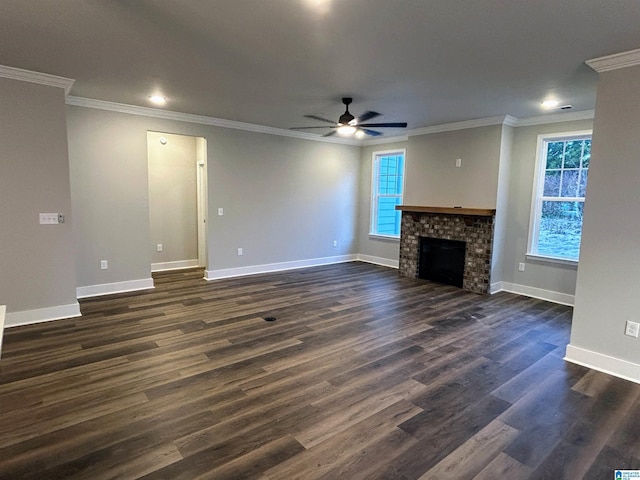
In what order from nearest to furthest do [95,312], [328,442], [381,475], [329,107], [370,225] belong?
[381,475], [328,442], [95,312], [329,107], [370,225]

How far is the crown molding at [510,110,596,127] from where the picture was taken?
15.3 ft

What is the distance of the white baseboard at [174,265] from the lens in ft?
21.9

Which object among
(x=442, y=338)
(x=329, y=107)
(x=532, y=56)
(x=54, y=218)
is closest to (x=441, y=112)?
(x=329, y=107)

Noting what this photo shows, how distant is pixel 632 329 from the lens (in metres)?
2.88

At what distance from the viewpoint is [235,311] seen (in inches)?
173

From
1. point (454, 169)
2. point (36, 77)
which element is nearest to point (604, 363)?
point (454, 169)

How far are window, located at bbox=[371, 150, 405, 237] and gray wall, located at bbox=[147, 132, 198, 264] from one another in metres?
3.73

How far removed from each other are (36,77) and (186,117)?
6.60 ft

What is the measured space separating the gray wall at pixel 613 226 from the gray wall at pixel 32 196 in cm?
525

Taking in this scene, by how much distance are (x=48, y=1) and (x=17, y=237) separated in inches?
100.0

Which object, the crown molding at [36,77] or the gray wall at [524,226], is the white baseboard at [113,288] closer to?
the crown molding at [36,77]

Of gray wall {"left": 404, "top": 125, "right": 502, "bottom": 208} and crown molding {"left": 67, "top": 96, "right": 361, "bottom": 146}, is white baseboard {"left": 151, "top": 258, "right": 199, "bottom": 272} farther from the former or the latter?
gray wall {"left": 404, "top": 125, "right": 502, "bottom": 208}

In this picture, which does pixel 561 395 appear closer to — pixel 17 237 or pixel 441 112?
pixel 441 112

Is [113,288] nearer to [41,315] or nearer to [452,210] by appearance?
[41,315]
